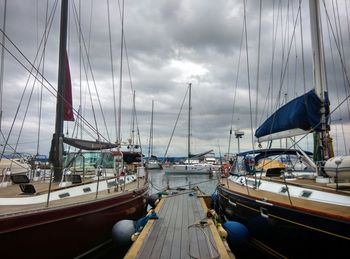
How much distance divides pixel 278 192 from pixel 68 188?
17.6 ft

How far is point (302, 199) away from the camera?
7.24 m

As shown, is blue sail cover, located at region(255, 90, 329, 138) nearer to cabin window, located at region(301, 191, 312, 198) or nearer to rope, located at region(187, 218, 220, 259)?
cabin window, located at region(301, 191, 312, 198)

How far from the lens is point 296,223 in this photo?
6316 mm

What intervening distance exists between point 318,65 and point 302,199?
4154 mm

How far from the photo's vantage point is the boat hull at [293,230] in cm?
532

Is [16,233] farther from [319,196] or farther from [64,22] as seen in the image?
[64,22]

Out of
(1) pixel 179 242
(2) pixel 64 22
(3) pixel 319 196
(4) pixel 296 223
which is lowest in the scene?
(1) pixel 179 242

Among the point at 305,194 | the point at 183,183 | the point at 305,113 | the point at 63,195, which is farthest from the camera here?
the point at 183,183

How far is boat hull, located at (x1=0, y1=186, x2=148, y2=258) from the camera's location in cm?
580

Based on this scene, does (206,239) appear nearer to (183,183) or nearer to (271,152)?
(271,152)

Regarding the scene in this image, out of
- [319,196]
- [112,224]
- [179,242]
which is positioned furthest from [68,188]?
[319,196]

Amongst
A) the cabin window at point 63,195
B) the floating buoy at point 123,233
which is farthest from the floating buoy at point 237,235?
the cabin window at point 63,195

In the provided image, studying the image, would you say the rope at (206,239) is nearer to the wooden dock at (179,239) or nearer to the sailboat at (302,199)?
the wooden dock at (179,239)

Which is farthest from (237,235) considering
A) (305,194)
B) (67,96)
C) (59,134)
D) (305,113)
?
(67,96)
